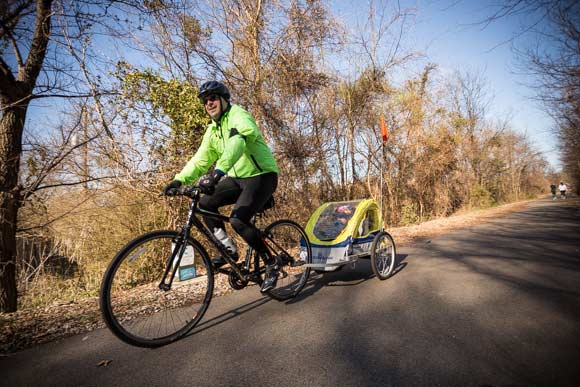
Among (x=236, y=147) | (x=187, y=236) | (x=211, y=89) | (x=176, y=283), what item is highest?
(x=211, y=89)

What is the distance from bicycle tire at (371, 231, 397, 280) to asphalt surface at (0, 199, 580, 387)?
0.34 meters

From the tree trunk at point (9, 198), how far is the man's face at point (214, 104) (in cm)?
349

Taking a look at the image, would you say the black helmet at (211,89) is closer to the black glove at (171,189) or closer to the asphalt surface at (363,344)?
the black glove at (171,189)

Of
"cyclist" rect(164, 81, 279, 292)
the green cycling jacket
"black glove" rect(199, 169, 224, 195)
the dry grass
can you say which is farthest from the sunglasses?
the dry grass

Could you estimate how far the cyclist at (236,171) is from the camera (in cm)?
277

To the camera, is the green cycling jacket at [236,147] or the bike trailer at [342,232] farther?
the bike trailer at [342,232]

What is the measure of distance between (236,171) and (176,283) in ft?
6.06

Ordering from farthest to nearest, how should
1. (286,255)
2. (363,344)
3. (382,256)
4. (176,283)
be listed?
(382,256), (176,283), (286,255), (363,344)

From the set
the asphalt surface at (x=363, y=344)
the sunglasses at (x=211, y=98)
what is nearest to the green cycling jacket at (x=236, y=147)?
the sunglasses at (x=211, y=98)

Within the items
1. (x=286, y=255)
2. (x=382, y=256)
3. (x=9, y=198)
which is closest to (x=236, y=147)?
(x=286, y=255)

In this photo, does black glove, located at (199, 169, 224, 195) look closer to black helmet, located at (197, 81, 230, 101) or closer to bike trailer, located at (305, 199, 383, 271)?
black helmet, located at (197, 81, 230, 101)

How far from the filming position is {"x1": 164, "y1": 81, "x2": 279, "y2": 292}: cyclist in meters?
2.77

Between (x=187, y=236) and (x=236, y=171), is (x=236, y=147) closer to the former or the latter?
(x=236, y=171)

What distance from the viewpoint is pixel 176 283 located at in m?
3.67
